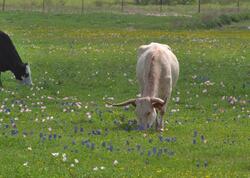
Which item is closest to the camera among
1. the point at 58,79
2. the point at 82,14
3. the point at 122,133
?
the point at 122,133

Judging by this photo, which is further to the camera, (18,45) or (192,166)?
(18,45)

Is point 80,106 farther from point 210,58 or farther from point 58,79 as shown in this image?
point 210,58

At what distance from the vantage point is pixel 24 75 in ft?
76.4

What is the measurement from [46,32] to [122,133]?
31.9 metres

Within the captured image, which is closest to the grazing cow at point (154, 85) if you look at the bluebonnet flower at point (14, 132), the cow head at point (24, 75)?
the bluebonnet flower at point (14, 132)

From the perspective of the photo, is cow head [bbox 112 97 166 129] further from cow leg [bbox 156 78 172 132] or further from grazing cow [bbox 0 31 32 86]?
grazing cow [bbox 0 31 32 86]

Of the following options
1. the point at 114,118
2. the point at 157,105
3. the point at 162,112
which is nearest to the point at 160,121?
the point at 162,112

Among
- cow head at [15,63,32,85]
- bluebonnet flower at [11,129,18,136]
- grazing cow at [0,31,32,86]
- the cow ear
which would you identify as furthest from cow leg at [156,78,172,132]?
grazing cow at [0,31,32,86]

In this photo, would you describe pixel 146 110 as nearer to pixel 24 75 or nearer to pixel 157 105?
pixel 157 105

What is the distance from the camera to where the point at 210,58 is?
3006cm

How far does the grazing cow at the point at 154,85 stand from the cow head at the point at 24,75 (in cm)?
680

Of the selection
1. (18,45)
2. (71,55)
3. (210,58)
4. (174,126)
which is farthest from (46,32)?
(174,126)

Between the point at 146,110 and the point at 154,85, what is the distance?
3.07 ft

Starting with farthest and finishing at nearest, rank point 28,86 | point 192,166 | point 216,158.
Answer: point 28,86 → point 216,158 → point 192,166
